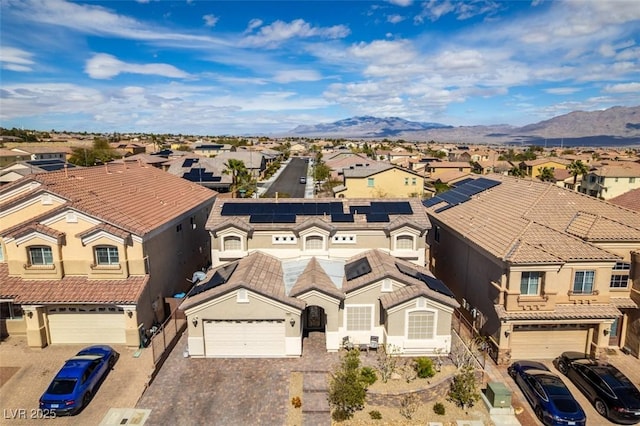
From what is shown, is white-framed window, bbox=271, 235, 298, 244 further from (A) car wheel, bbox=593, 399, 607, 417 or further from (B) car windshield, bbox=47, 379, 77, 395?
(A) car wheel, bbox=593, 399, 607, 417

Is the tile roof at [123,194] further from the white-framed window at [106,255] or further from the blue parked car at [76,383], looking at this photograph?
the blue parked car at [76,383]

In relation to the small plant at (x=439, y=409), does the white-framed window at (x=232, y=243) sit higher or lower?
higher

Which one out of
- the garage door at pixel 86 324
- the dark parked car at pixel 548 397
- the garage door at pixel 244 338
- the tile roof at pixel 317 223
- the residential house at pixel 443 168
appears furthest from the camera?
the residential house at pixel 443 168

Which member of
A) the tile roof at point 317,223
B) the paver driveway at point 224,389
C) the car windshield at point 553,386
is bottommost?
the paver driveway at point 224,389

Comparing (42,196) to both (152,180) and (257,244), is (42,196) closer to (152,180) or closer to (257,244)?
(152,180)

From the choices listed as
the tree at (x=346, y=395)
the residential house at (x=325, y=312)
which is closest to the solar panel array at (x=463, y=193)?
the residential house at (x=325, y=312)
